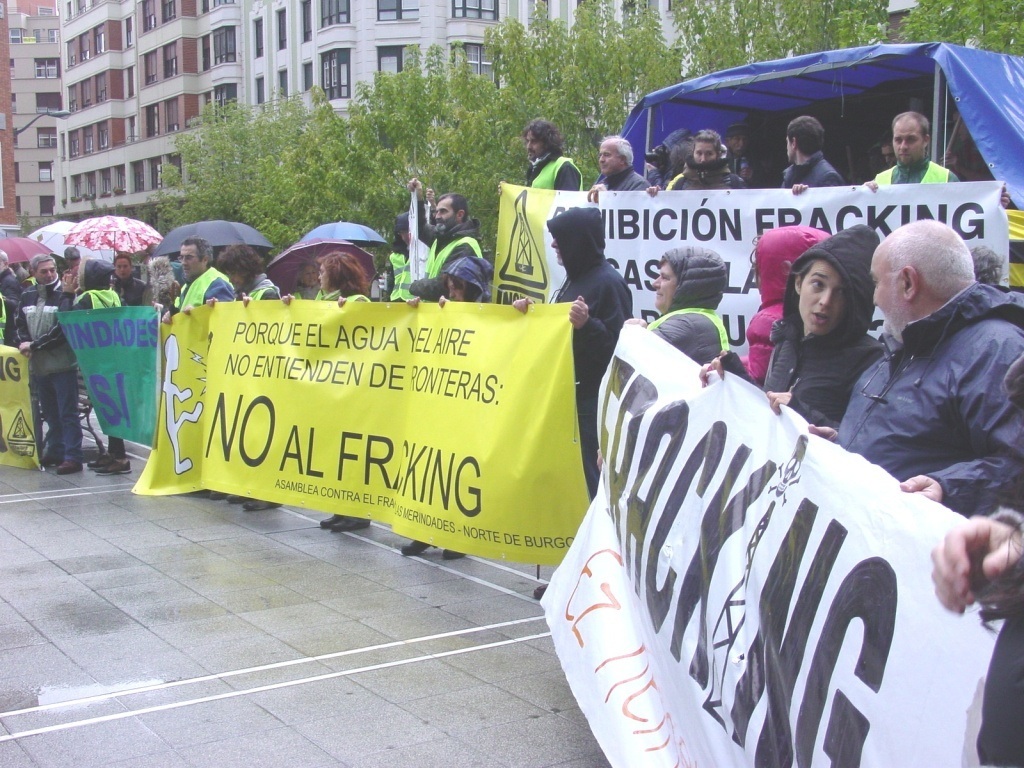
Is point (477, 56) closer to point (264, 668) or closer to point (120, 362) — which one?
point (120, 362)

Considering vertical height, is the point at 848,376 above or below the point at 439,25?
below

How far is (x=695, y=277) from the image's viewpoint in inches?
186

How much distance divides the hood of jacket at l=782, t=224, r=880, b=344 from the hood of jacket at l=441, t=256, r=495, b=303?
340cm

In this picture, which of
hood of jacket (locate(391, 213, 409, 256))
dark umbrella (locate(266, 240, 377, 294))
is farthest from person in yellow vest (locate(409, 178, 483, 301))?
dark umbrella (locate(266, 240, 377, 294))

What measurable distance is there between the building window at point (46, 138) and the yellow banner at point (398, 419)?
9194 centimetres

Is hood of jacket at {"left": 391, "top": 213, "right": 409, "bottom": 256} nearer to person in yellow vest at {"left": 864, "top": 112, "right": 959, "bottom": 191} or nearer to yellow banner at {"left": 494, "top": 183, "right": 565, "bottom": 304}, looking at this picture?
yellow banner at {"left": 494, "top": 183, "right": 565, "bottom": 304}

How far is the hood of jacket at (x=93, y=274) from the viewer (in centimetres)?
1016

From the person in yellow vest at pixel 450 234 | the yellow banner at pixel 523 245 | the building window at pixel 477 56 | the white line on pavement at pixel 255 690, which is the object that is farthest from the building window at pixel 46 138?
the white line on pavement at pixel 255 690

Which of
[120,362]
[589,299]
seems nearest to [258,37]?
[120,362]

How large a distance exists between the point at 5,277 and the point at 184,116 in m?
54.3

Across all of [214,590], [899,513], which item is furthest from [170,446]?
[899,513]

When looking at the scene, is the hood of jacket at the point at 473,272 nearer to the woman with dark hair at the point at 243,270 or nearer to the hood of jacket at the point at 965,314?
the woman with dark hair at the point at 243,270

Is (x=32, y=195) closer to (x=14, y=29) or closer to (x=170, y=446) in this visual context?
(x=14, y=29)

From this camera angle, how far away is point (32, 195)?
3538 inches
